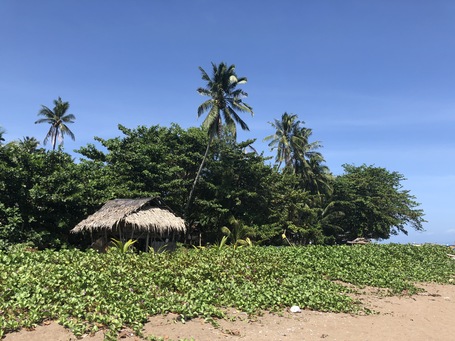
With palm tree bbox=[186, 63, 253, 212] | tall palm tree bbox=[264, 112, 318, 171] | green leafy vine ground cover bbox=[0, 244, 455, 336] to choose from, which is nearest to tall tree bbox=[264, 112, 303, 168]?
tall palm tree bbox=[264, 112, 318, 171]

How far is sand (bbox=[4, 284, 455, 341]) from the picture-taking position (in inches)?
226

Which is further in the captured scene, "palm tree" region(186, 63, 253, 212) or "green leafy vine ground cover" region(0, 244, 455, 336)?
"palm tree" region(186, 63, 253, 212)

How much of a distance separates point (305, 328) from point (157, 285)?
3.42 metres

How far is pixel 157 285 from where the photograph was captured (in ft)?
27.4

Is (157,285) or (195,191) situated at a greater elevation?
(195,191)

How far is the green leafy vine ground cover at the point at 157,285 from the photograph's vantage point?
6098mm

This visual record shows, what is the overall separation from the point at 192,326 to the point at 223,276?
10.7 feet

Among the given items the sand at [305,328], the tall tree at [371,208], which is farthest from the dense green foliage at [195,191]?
the sand at [305,328]

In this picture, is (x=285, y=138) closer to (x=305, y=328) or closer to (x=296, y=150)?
(x=296, y=150)

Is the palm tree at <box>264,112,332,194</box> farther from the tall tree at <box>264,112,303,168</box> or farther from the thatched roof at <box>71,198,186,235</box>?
the thatched roof at <box>71,198,186,235</box>

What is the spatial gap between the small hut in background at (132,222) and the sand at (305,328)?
1044cm

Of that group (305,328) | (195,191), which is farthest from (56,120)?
(305,328)

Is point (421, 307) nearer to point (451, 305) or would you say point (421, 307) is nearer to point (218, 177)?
point (451, 305)

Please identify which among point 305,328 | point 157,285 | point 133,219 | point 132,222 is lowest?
point 305,328
